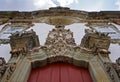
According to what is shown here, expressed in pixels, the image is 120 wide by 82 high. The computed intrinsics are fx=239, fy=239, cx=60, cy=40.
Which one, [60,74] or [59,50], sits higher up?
[59,50]

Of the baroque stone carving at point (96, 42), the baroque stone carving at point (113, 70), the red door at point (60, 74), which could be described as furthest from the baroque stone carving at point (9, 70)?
the baroque stone carving at point (96, 42)

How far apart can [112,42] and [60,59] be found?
2237 mm

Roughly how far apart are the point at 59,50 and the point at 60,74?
1.05 m

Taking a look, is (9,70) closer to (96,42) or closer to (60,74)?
(60,74)

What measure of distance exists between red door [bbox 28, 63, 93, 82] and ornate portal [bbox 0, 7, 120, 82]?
0.45 feet

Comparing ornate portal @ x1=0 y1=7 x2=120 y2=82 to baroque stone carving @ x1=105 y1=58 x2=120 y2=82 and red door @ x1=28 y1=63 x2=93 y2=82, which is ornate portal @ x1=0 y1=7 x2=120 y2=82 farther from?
red door @ x1=28 y1=63 x2=93 y2=82

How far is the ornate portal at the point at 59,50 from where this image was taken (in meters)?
5.80

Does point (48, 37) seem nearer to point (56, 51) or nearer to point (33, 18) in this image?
point (56, 51)

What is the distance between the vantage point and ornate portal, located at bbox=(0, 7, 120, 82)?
5.80 metres

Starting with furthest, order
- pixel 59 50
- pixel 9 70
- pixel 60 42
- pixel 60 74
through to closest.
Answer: pixel 60 42 < pixel 59 50 < pixel 60 74 < pixel 9 70

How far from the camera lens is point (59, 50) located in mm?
7164

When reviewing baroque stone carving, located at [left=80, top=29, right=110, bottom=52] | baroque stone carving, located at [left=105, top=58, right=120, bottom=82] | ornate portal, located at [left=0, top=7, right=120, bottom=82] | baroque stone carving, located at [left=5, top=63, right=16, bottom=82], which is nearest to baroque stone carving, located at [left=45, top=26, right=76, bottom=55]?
ornate portal, located at [left=0, top=7, right=120, bottom=82]

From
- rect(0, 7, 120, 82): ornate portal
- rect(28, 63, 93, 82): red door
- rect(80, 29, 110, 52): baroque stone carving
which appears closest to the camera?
rect(0, 7, 120, 82): ornate portal

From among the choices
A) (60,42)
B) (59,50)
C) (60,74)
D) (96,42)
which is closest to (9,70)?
(60,74)
